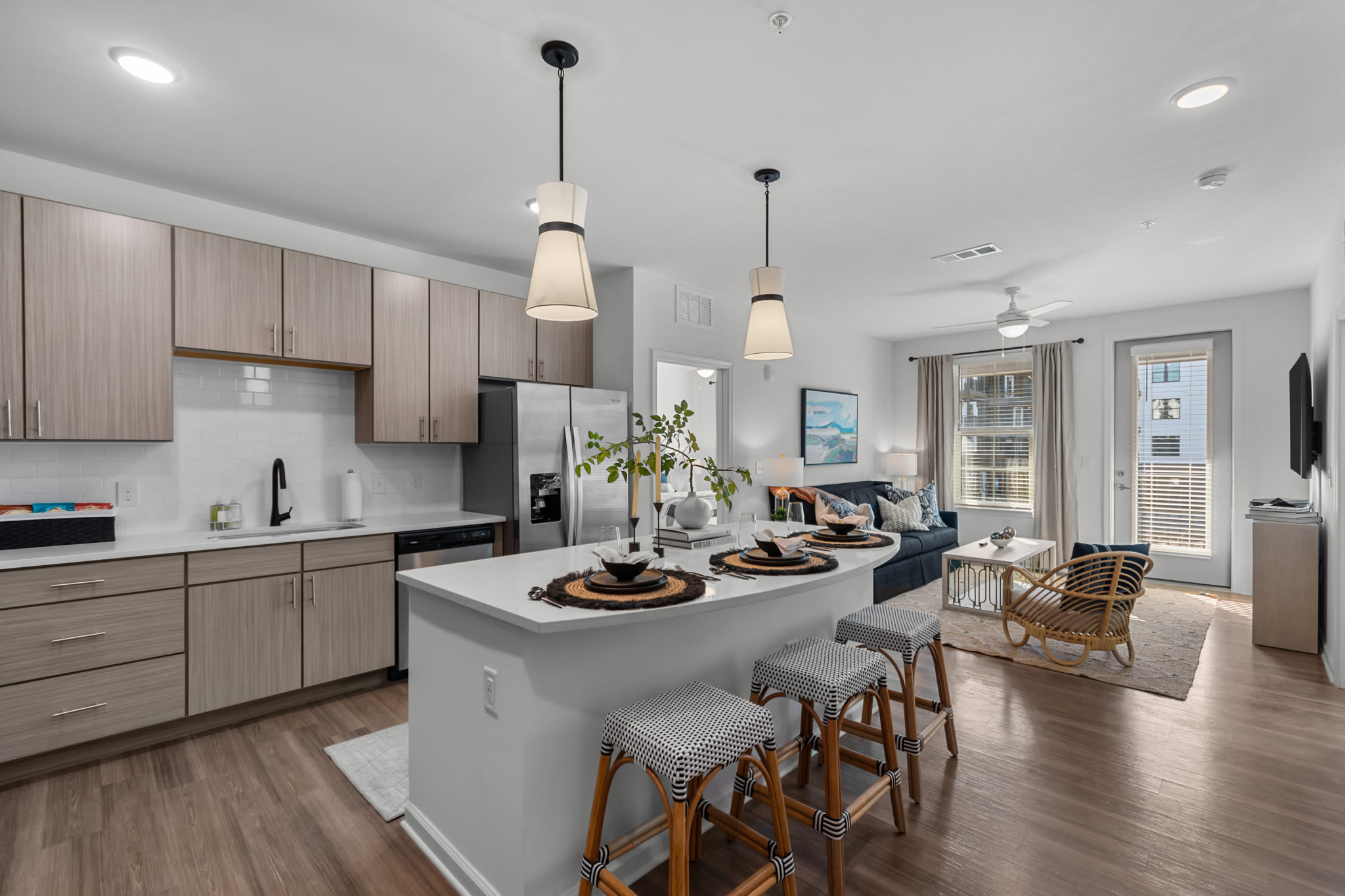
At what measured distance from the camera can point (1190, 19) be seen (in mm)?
1878

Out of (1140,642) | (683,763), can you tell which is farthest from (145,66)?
(1140,642)

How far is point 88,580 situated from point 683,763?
2696mm

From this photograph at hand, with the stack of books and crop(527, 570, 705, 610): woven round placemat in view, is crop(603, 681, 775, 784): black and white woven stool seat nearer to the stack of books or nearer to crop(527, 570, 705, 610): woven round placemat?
crop(527, 570, 705, 610): woven round placemat

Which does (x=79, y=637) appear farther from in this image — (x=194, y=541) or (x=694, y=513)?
(x=694, y=513)

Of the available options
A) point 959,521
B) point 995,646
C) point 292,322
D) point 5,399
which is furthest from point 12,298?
point 959,521

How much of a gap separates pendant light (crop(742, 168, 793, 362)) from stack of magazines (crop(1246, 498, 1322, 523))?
13.1ft

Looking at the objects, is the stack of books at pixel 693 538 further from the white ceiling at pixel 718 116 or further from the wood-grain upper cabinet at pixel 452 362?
the wood-grain upper cabinet at pixel 452 362

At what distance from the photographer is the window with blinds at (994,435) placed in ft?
22.4

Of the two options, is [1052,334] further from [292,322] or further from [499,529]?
[292,322]

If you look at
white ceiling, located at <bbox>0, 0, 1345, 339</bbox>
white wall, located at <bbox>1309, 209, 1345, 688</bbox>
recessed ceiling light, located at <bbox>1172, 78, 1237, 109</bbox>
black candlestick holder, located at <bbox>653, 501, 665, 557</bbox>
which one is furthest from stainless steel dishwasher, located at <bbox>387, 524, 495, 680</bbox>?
white wall, located at <bbox>1309, 209, 1345, 688</bbox>

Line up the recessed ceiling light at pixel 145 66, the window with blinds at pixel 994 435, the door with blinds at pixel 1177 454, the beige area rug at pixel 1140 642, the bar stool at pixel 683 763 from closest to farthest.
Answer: the bar stool at pixel 683 763, the recessed ceiling light at pixel 145 66, the beige area rug at pixel 1140 642, the door with blinds at pixel 1177 454, the window with blinds at pixel 994 435

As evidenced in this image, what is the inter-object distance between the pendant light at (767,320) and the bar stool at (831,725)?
1.15 metres

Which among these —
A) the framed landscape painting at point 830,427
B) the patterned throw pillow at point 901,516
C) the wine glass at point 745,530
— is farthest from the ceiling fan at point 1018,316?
the wine glass at point 745,530

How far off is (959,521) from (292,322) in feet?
22.3
